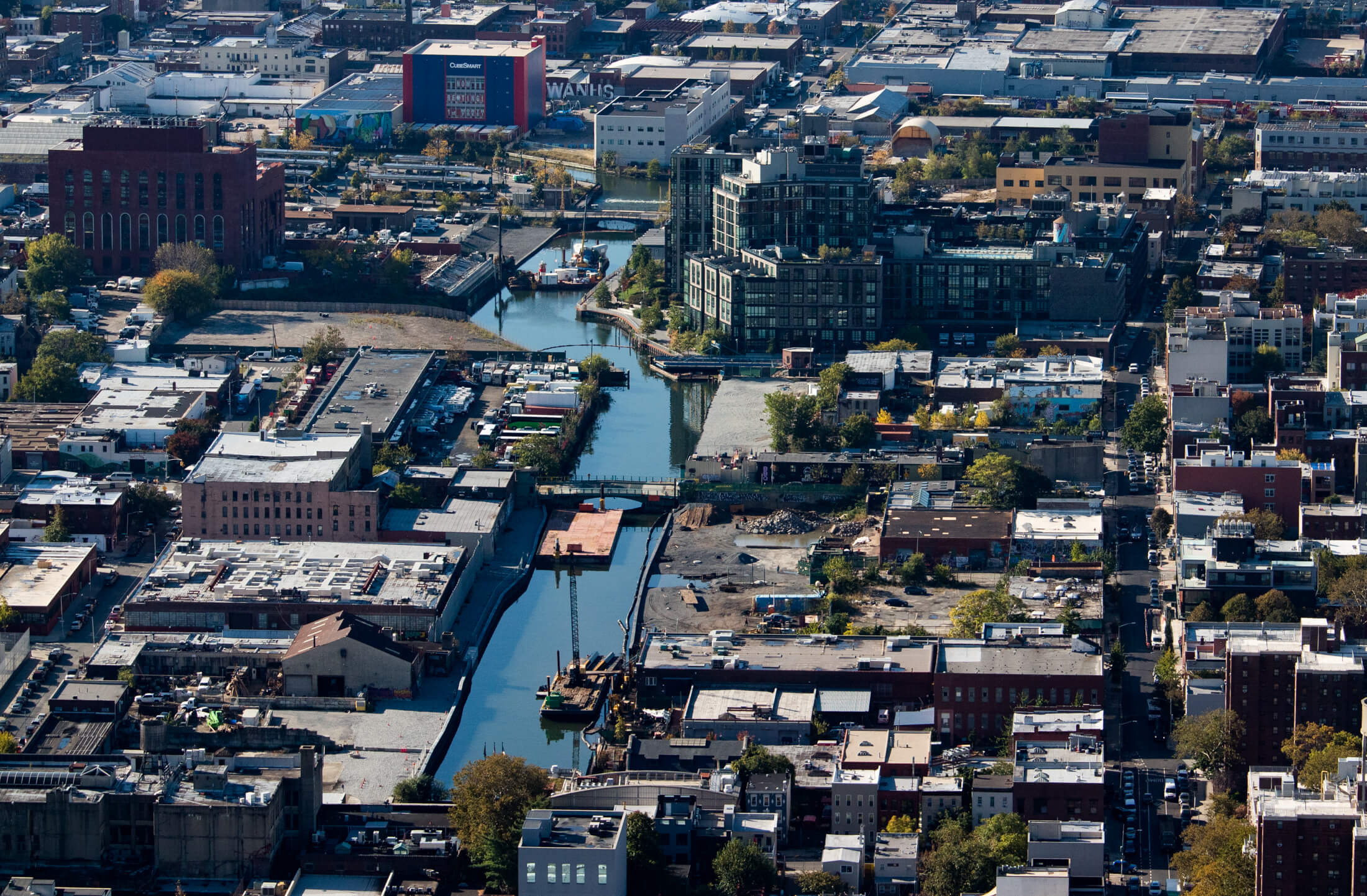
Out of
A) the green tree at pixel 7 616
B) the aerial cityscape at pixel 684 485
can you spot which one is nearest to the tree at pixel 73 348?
the aerial cityscape at pixel 684 485

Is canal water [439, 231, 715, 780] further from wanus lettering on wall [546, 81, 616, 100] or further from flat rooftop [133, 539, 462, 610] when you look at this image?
wanus lettering on wall [546, 81, 616, 100]

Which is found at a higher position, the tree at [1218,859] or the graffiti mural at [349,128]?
the graffiti mural at [349,128]

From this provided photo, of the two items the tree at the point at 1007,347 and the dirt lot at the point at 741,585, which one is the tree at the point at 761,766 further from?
the tree at the point at 1007,347

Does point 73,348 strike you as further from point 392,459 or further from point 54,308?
point 392,459

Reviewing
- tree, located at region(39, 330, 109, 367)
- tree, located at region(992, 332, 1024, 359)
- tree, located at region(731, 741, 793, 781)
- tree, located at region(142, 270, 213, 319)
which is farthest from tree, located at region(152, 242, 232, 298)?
tree, located at region(731, 741, 793, 781)

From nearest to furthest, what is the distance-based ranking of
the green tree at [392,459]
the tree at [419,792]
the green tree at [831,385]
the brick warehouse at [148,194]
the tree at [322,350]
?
the tree at [419,792] < the green tree at [392,459] < the green tree at [831,385] < the tree at [322,350] < the brick warehouse at [148,194]

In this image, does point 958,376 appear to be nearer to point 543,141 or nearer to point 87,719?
point 87,719

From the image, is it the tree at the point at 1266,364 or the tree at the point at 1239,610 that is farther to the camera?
the tree at the point at 1266,364
